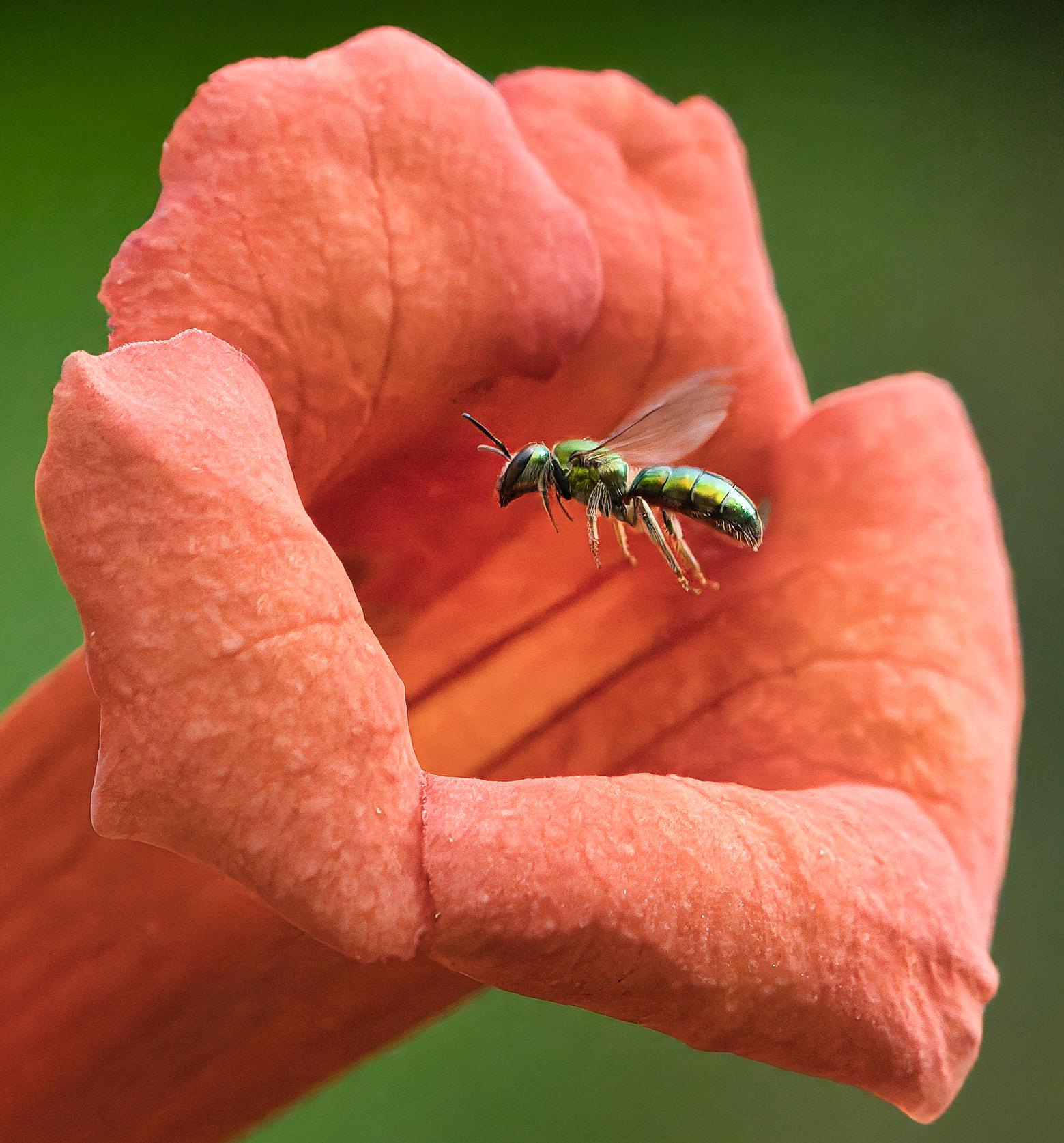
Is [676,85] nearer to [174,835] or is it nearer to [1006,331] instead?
[1006,331]

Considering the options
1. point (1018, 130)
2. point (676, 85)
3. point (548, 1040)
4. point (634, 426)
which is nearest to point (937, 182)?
point (1018, 130)

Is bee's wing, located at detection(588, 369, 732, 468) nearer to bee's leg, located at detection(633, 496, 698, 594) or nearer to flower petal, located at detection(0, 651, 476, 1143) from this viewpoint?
bee's leg, located at detection(633, 496, 698, 594)

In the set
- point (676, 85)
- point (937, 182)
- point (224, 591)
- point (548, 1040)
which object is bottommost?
point (548, 1040)

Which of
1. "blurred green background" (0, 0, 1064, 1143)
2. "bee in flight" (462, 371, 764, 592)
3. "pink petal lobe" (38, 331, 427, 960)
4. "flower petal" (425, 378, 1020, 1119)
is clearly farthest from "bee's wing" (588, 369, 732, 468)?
"blurred green background" (0, 0, 1064, 1143)

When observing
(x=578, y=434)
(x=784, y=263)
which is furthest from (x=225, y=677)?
(x=784, y=263)

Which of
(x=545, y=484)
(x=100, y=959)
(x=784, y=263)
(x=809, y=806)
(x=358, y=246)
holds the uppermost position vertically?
(x=358, y=246)

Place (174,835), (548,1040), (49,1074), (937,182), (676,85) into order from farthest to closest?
(937,182) → (676,85) → (548,1040) → (49,1074) → (174,835)

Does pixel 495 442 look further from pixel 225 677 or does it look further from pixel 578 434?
pixel 225 677

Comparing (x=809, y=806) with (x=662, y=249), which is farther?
(x=662, y=249)
